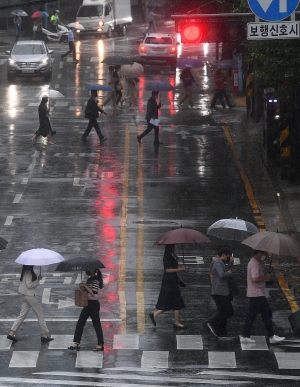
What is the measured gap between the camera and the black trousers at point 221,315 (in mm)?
16719

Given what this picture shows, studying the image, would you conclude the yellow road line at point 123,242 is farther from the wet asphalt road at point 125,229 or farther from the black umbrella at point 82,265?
the black umbrella at point 82,265

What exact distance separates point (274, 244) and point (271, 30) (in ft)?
11.8

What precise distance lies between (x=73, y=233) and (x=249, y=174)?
806cm

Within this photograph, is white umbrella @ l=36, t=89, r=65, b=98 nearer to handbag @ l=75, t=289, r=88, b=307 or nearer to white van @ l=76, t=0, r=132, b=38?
white van @ l=76, t=0, r=132, b=38

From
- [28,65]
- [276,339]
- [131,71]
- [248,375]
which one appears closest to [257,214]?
[276,339]

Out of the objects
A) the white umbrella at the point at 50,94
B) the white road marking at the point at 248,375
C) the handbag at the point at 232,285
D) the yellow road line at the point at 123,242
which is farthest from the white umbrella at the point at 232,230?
the white umbrella at the point at 50,94

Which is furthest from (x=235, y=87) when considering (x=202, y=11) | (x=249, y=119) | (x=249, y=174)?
(x=249, y=174)

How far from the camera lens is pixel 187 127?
1484 inches

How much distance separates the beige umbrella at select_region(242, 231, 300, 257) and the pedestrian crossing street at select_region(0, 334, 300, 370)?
1.35 metres

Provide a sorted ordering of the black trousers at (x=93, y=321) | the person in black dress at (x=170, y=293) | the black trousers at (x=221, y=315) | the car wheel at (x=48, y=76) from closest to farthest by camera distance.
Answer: the black trousers at (x=93, y=321), the black trousers at (x=221, y=315), the person in black dress at (x=170, y=293), the car wheel at (x=48, y=76)

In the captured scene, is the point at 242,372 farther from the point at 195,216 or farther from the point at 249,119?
the point at 249,119

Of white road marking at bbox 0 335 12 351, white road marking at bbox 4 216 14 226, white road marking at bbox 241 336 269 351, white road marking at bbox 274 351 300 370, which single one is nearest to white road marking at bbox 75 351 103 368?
white road marking at bbox 0 335 12 351

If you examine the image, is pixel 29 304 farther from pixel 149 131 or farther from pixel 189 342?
pixel 149 131

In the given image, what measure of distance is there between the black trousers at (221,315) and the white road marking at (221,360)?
2.86 ft
